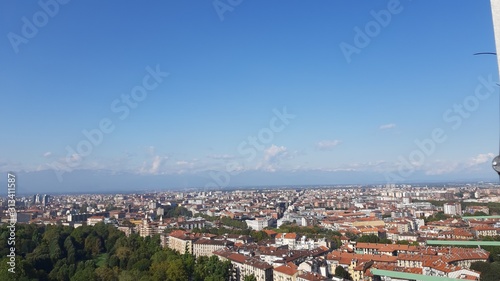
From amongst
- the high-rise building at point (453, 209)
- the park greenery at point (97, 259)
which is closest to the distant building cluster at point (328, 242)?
the high-rise building at point (453, 209)

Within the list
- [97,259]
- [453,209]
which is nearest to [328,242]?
[97,259]

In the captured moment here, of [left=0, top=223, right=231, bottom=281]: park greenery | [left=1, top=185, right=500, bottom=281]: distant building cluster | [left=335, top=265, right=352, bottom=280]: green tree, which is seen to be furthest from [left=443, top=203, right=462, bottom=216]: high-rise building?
[left=0, top=223, right=231, bottom=281]: park greenery

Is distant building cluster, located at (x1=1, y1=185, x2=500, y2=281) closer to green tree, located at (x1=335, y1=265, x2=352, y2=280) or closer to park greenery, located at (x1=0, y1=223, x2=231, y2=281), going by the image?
green tree, located at (x1=335, y1=265, x2=352, y2=280)

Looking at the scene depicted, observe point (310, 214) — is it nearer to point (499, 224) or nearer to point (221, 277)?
point (499, 224)

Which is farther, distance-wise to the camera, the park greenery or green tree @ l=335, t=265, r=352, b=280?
green tree @ l=335, t=265, r=352, b=280

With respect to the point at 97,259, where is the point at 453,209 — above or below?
above

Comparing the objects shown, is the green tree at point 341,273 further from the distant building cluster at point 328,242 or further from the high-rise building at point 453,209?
the high-rise building at point 453,209

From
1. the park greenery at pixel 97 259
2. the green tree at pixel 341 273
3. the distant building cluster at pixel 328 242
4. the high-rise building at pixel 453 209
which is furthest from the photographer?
the high-rise building at pixel 453 209

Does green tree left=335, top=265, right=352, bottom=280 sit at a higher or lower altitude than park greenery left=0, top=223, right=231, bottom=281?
lower

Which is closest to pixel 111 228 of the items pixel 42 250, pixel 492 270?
pixel 42 250

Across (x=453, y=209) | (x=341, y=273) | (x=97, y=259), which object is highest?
(x=453, y=209)

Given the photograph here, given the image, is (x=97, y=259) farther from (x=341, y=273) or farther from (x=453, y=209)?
(x=453, y=209)
